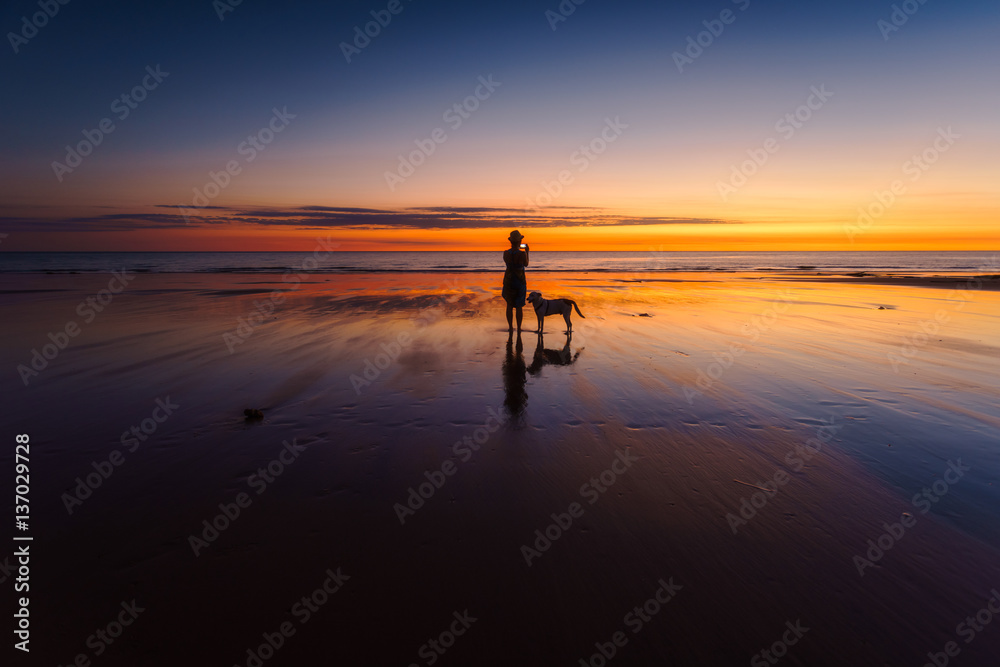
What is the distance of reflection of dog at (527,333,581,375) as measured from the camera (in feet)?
29.2

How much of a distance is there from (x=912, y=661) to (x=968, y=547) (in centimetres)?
163

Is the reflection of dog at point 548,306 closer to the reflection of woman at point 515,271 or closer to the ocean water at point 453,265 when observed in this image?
the reflection of woman at point 515,271

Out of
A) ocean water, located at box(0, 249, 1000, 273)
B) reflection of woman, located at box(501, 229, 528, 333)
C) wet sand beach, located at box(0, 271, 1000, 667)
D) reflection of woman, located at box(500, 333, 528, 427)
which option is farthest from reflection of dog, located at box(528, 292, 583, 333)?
ocean water, located at box(0, 249, 1000, 273)

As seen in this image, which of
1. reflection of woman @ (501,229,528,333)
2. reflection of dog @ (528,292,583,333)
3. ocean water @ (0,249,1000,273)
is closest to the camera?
reflection of woman @ (501,229,528,333)

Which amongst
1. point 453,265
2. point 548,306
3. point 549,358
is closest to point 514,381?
point 549,358

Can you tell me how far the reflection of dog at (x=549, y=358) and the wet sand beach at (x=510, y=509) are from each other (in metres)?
0.23

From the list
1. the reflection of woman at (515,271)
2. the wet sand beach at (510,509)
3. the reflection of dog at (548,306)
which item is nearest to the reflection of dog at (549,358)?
the wet sand beach at (510,509)

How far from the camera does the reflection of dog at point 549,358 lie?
8.91 m

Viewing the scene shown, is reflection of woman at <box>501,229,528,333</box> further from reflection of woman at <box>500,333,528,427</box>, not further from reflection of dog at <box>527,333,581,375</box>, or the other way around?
reflection of dog at <box>527,333,581,375</box>

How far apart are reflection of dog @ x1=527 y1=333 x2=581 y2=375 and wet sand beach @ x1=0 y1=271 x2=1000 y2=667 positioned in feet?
0.75

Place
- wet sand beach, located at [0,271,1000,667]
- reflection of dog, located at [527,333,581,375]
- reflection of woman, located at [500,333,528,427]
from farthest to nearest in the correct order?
reflection of dog, located at [527,333,581,375] < reflection of woman, located at [500,333,528,427] < wet sand beach, located at [0,271,1000,667]

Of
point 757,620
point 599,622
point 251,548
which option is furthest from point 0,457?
point 757,620

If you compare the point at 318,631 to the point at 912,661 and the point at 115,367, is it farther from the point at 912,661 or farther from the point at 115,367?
the point at 115,367

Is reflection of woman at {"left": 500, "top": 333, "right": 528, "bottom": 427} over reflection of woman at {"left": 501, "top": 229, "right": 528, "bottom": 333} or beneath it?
beneath
